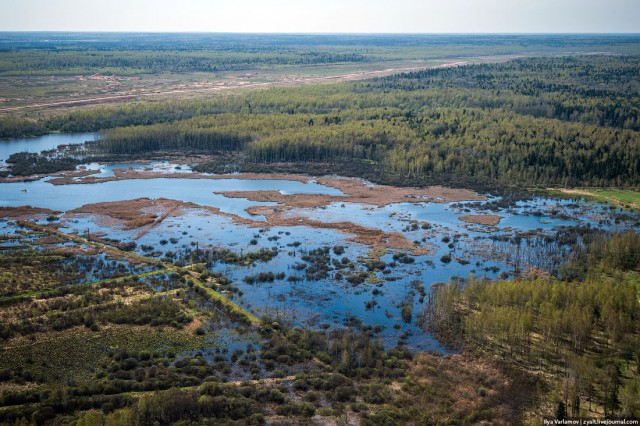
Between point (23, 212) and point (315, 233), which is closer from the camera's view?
point (315, 233)

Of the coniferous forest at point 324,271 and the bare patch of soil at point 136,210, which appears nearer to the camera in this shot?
the coniferous forest at point 324,271

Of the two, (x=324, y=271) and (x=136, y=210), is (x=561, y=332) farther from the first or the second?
(x=136, y=210)

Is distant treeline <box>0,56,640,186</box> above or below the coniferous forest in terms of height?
above

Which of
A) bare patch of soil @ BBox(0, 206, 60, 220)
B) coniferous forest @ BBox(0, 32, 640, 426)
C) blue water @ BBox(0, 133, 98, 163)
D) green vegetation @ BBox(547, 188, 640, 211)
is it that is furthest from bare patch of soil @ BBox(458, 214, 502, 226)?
blue water @ BBox(0, 133, 98, 163)

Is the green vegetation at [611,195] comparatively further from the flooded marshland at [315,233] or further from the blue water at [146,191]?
the blue water at [146,191]

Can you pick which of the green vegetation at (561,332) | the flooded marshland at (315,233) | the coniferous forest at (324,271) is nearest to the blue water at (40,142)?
the coniferous forest at (324,271)

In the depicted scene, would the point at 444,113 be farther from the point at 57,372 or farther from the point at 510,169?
the point at 57,372

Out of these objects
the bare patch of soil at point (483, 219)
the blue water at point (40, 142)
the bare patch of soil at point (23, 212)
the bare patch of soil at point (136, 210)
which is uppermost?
the blue water at point (40, 142)

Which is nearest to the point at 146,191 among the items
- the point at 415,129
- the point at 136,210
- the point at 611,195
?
the point at 136,210

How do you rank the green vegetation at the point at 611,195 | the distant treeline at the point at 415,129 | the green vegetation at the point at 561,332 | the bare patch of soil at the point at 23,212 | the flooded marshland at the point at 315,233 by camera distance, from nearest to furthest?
the green vegetation at the point at 561,332
the flooded marshland at the point at 315,233
the bare patch of soil at the point at 23,212
the green vegetation at the point at 611,195
the distant treeline at the point at 415,129

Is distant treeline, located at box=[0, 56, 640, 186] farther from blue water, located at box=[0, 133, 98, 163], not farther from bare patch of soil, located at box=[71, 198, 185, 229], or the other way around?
bare patch of soil, located at box=[71, 198, 185, 229]
